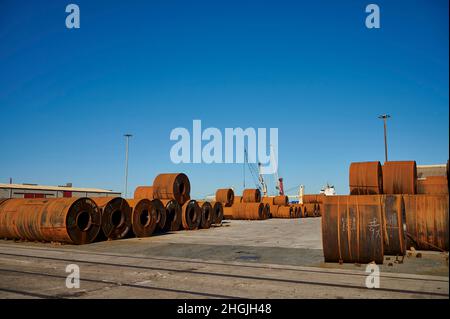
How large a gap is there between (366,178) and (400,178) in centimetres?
150

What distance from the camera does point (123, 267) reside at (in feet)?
32.3

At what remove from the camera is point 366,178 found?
14.8 metres

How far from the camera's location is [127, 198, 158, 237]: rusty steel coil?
61.7 ft

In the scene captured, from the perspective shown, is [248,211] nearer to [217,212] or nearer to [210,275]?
[217,212]

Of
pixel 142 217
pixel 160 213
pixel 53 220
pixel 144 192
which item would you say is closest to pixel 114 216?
pixel 142 217

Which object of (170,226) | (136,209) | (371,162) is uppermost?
(371,162)

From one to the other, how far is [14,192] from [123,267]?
4997 cm
